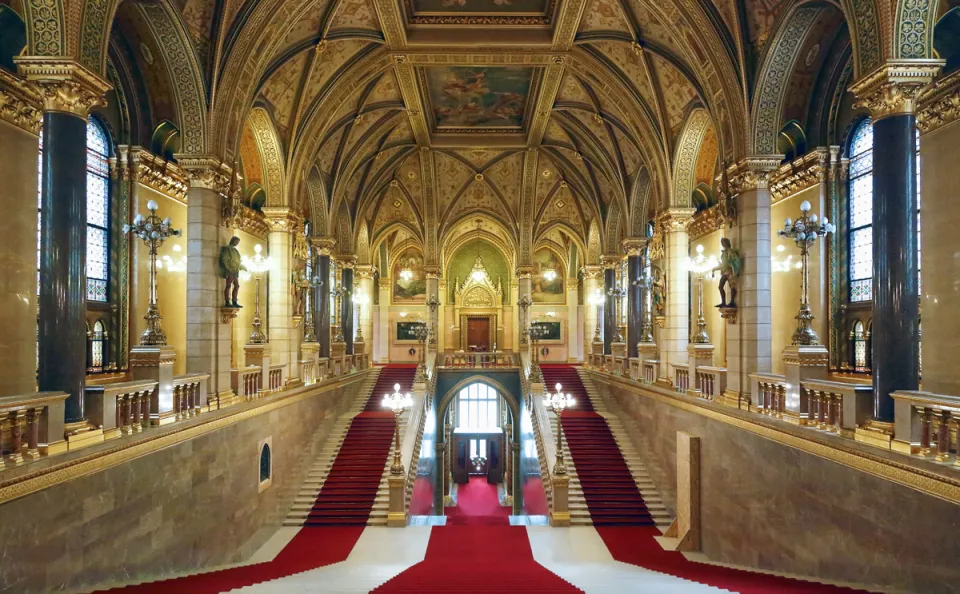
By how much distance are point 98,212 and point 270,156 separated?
4862 mm

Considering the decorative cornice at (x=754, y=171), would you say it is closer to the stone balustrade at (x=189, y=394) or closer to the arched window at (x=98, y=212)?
the stone balustrade at (x=189, y=394)

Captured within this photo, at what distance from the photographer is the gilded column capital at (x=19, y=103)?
9.80 meters

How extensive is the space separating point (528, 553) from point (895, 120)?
1011 centimetres

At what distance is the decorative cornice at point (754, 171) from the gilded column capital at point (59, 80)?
11238 millimetres

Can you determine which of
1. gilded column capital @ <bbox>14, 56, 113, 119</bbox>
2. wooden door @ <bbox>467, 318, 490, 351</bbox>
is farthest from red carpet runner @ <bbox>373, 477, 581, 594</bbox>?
wooden door @ <bbox>467, 318, 490, 351</bbox>

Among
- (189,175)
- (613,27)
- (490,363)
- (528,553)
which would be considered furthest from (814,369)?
(490,363)

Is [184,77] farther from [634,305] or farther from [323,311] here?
Answer: [634,305]

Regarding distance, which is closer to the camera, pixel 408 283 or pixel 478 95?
pixel 478 95

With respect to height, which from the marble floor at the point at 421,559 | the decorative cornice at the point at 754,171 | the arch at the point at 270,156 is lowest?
the marble floor at the point at 421,559

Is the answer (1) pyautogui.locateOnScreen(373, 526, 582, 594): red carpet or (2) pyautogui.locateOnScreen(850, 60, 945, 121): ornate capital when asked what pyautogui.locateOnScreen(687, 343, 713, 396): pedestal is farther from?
(2) pyautogui.locateOnScreen(850, 60, 945, 121): ornate capital

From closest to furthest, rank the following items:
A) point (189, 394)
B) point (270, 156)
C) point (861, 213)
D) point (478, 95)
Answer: point (189, 394) → point (861, 213) → point (270, 156) → point (478, 95)

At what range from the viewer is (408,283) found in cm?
3766

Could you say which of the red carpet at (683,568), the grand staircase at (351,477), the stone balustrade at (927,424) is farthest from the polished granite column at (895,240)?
the grand staircase at (351,477)

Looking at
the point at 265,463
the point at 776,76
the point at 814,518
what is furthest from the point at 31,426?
the point at 776,76
